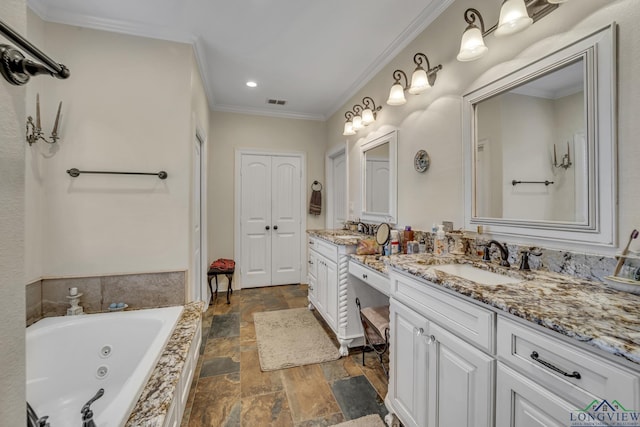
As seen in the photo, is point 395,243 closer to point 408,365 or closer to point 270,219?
point 408,365

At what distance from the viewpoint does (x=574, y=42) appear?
1.17 metres

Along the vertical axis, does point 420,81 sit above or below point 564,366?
above

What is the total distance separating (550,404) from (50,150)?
306 centimetres

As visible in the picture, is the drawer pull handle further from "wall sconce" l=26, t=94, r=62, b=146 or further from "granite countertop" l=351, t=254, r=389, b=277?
"wall sconce" l=26, t=94, r=62, b=146

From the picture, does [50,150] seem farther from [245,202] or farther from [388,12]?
[388,12]

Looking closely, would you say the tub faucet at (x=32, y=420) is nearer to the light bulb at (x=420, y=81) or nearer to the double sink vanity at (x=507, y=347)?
the double sink vanity at (x=507, y=347)

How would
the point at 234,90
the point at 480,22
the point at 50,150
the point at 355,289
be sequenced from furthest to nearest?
1. the point at 234,90
2. the point at 355,289
3. the point at 50,150
4. the point at 480,22

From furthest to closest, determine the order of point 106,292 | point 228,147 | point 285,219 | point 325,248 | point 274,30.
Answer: point 285,219, point 228,147, point 325,248, point 274,30, point 106,292

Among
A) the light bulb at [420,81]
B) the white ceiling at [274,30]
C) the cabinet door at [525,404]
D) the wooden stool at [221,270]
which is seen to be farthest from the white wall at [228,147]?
the cabinet door at [525,404]

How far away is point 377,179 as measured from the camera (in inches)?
111

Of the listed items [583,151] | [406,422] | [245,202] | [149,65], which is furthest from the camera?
[245,202]

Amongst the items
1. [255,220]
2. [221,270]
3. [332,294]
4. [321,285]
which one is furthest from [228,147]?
[332,294]

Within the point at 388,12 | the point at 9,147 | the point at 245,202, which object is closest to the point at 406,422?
the point at 9,147

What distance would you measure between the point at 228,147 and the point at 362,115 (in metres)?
2.11
